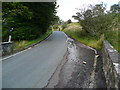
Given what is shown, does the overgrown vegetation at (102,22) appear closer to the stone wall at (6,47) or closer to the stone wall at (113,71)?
the stone wall at (113,71)

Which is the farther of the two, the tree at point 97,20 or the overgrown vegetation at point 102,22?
the tree at point 97,20

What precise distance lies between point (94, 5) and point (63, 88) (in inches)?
574

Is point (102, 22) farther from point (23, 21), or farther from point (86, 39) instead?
point (23, 21)

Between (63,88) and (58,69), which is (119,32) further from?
(63,88)

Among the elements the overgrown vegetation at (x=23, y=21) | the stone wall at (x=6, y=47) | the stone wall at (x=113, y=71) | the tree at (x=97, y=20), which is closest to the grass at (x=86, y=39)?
the tree at (x=97, y=20)

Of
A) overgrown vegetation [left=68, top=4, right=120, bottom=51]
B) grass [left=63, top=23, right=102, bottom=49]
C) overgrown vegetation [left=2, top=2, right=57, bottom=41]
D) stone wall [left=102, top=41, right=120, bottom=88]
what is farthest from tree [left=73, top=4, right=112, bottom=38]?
stone wall [left=102, top=41, right=120, bottom=88]

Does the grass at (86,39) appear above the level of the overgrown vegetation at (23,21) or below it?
below

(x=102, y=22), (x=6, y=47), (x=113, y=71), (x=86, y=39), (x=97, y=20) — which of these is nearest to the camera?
(x=113, y=71)

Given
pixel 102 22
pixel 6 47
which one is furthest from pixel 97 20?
pixel 6 47

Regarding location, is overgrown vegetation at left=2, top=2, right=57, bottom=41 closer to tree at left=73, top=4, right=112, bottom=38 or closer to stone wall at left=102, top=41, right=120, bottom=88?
tree at left=73, top=4, right=112, bottom=38

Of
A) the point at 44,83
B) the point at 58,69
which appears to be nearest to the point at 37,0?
the point at 58,69

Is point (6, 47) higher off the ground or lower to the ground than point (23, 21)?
lower

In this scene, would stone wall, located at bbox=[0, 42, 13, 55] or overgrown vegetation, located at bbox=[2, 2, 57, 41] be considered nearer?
stone wall, located at bbox=[0, 42, 13, 55]

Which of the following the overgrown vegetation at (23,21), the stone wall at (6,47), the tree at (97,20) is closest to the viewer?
the stone wall at (6,47)
